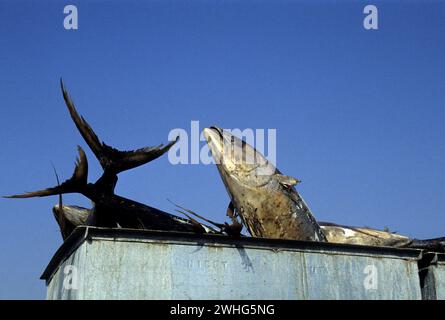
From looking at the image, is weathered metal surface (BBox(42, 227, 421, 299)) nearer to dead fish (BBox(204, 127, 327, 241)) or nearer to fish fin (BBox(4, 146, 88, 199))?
fish fin (BBox(4, 146, 88, 199))

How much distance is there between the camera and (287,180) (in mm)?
9984

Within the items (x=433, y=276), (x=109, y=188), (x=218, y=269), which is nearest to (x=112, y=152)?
(x=109, y=188)

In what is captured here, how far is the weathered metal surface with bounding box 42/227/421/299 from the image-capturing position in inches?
263

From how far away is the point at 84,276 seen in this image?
21.5 ft

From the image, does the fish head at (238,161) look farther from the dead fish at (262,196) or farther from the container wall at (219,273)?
the container wall at (219,273)

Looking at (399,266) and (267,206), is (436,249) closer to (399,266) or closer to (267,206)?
(399,266)

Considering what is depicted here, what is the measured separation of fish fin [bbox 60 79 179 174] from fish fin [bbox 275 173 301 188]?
8.75 feet

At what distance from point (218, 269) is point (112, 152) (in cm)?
190

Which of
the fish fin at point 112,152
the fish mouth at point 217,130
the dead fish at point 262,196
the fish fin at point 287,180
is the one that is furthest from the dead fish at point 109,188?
the fish mouth at point 217,130
